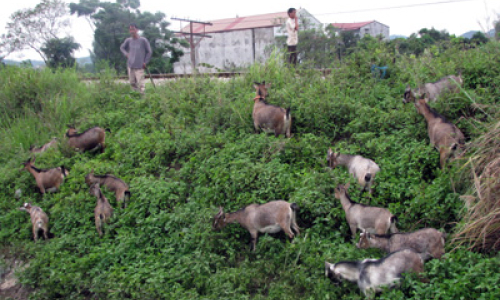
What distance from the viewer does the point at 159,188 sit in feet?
22.3

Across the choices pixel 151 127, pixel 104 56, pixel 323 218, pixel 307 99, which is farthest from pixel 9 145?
pixel 104 56

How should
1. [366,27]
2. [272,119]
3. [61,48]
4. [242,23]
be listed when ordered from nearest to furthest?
1. [272,119]
2. [61,48]
3. [366,27]
4. [242,23]

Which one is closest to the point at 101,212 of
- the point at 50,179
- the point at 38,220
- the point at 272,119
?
the point at 38,220

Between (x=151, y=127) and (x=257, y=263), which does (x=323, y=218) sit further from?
(x=151, y=127)

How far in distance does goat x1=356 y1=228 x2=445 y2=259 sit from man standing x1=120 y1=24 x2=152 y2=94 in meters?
8.74

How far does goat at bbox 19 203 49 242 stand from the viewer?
267 inches

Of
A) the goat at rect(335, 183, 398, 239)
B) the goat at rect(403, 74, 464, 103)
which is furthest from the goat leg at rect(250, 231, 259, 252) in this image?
the goat at rect(403, 74, 464, 103)

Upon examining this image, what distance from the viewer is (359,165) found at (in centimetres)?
615

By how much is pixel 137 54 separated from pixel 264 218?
25.1 feet

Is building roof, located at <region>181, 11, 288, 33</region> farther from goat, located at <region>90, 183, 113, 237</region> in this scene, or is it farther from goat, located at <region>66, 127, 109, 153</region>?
goat, located at <region>90, 183, 113, 237</region>

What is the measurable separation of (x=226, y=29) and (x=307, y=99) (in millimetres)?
24232

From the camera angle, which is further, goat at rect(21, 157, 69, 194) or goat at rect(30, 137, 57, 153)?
goat at rect(30, 137, 57, 153)

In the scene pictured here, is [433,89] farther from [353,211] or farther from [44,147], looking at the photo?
[44,147]

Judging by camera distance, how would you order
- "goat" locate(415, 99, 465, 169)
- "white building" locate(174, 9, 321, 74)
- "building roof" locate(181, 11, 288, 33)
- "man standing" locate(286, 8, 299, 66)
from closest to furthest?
"goat" locate(415, 99, 465, 169), "man standing" locate(286, 8, 299, 66), "white building" locate(174, 9, 321, 74), "building roof" locate(181, 11, 288, 33)
